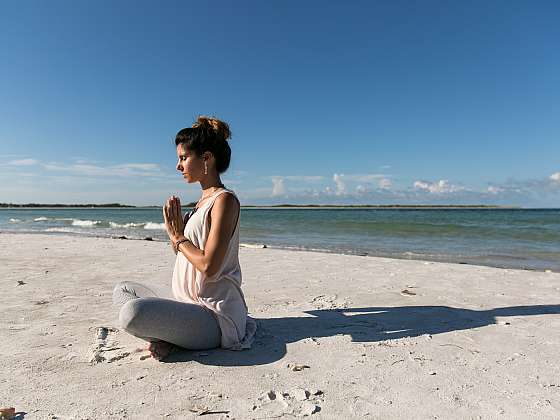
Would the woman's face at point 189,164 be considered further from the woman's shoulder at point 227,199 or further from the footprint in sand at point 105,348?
the footprint in sand at point 105,348

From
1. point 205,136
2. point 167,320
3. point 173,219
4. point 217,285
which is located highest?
point 205,136

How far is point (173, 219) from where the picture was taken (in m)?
3.16

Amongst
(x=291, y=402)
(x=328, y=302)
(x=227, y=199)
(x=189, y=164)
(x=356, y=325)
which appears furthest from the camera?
(x=328, y=302)

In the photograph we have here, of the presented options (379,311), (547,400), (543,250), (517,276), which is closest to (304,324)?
(379,311)

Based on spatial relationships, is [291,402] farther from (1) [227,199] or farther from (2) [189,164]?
(2) [189,164]

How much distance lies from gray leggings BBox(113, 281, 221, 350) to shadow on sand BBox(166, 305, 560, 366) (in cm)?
15

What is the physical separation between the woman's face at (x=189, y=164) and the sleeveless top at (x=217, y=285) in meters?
0.22

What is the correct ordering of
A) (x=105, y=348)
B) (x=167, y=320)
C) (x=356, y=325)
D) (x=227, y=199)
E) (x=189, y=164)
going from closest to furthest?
(x=167, y=320), (x=227, y=199), (x=189, y=164), (x=105, y=348), (x=356, y=325)

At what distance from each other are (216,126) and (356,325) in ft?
7.94

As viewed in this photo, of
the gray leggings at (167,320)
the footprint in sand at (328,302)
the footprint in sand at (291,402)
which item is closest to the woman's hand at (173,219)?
the gray leggings at (167,320)

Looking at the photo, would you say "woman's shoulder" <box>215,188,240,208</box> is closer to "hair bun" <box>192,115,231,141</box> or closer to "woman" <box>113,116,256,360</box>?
"woman" <box>113,116,256,360</box>

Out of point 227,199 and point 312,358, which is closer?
point 227,199

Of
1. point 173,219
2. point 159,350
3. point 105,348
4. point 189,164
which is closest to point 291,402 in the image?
point 159,350

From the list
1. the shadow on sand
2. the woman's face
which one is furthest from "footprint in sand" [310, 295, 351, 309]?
the woman's face
